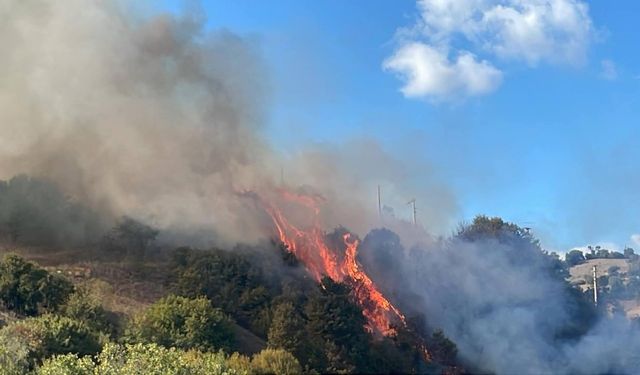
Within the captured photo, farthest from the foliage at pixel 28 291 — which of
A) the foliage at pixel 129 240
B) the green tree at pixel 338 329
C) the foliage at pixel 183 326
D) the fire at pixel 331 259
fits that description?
the fire at pixel 331 259

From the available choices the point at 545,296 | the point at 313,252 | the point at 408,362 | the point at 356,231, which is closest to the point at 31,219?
the point at 313,252

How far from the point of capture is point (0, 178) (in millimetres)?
58906

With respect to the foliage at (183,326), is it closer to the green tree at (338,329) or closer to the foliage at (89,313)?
the foliage at (89,313)

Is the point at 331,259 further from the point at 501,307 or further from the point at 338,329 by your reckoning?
the point at 338,329

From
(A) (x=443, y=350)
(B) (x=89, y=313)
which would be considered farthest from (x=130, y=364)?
(A) (x=443, y=350)

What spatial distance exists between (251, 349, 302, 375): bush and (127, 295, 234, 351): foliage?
2504mm

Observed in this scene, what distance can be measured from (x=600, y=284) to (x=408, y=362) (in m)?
70.3

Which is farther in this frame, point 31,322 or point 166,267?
point 166,267

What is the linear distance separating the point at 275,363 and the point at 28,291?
13930mm

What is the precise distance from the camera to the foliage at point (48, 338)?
21.9 m

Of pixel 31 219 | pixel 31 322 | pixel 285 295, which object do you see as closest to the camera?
pixel 31 322

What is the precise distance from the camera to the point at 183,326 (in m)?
32.7

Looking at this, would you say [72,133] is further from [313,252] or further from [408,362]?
[408,362]

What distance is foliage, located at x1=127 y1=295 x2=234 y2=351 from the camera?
103 ft
